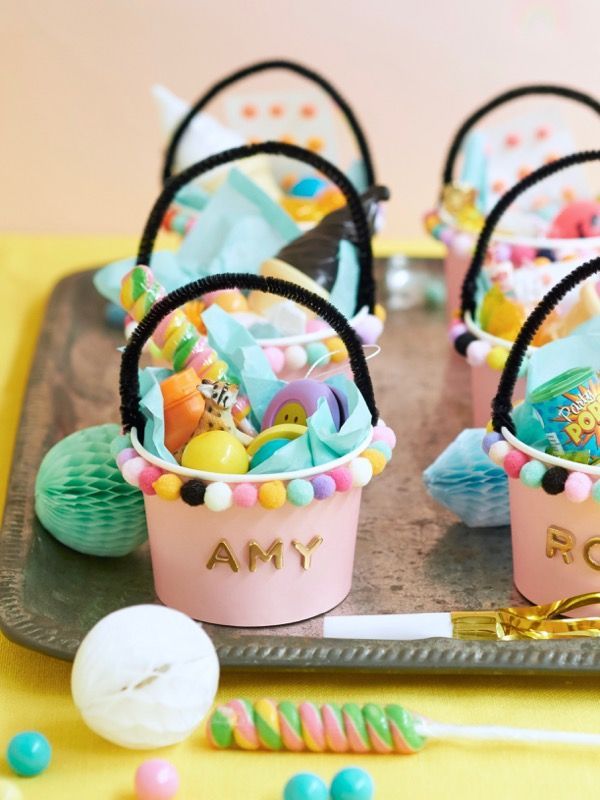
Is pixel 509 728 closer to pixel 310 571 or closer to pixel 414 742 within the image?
pixel 414 742

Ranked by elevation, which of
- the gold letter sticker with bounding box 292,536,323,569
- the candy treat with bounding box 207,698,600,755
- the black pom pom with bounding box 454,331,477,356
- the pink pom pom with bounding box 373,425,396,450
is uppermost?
the pink pom pom with bounding box 373,425,396,450

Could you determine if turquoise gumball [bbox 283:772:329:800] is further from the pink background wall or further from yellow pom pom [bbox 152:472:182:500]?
the pink background wall

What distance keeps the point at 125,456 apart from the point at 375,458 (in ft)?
0.80

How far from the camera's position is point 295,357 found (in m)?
1.53

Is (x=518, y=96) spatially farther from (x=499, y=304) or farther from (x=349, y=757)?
(x=349, y=757)

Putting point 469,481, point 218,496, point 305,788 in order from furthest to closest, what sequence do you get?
point 469,481 < point 218,496 < point 305,788

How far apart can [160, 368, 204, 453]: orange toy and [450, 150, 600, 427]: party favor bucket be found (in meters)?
0.42

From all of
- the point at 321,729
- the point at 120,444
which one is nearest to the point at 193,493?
the point at 120,444

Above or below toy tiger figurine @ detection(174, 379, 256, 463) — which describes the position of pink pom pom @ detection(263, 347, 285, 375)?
below

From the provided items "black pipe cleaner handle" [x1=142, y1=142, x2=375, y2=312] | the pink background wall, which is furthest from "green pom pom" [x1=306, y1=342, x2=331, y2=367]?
the pink background wall

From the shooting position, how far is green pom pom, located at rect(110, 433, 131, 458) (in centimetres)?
127

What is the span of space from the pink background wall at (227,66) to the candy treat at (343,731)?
89.9 inches

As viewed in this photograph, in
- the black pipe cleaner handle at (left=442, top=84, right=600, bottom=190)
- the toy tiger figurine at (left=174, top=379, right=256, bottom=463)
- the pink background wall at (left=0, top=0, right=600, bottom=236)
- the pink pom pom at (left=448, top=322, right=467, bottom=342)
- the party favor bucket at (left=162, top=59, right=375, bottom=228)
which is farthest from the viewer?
the pink background wall at (left=0, top=0, right=600, bottom=236)

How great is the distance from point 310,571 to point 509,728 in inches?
10.6
